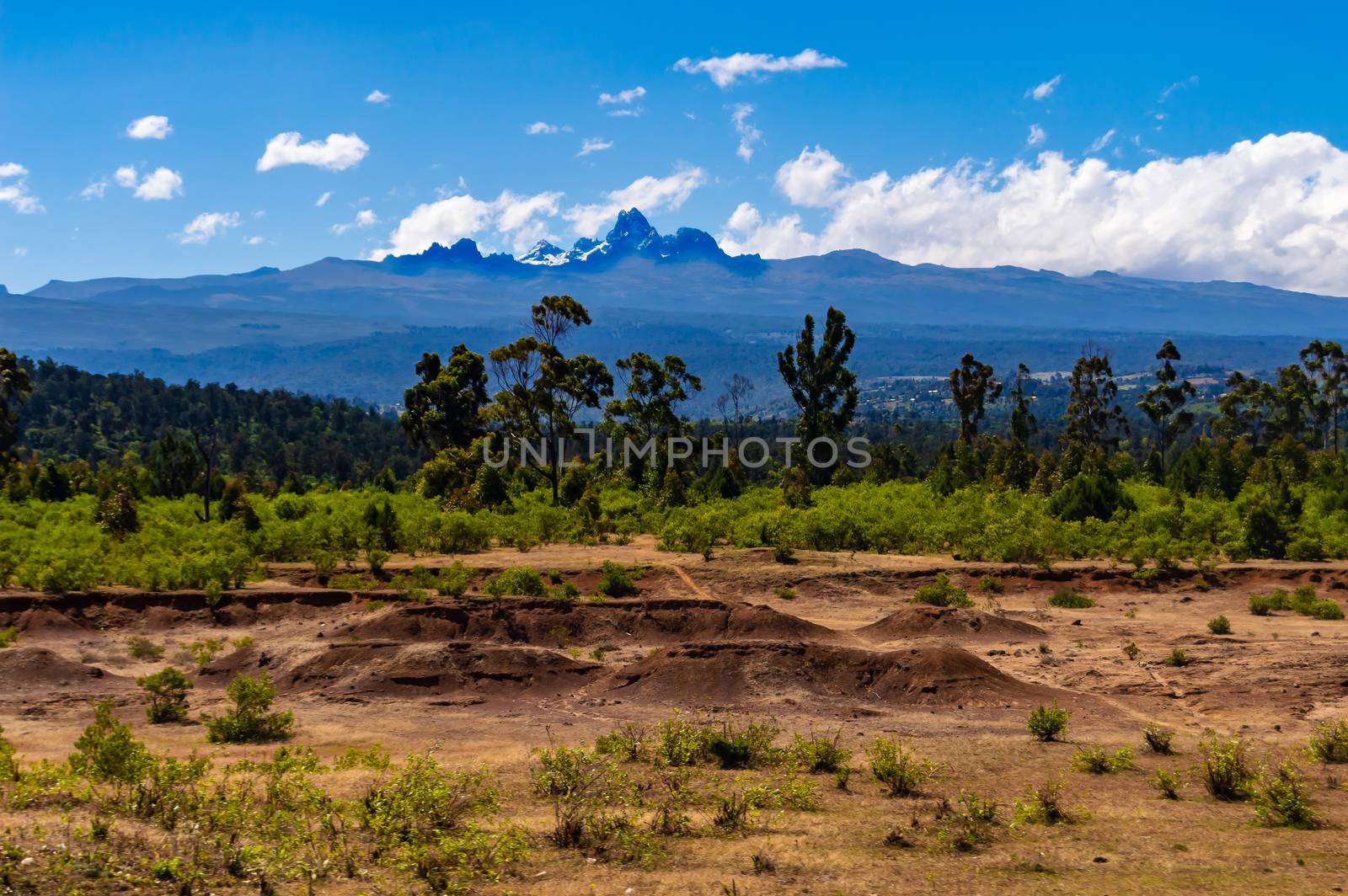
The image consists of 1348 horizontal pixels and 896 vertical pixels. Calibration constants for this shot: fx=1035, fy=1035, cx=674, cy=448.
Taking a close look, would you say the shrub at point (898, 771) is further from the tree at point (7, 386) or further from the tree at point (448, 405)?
the tree at point (7, 386)

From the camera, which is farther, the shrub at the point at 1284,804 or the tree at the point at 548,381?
the tree at the point at 548,381

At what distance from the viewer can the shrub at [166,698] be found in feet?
47.7

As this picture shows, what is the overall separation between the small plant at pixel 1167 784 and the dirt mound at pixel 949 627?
336 inches

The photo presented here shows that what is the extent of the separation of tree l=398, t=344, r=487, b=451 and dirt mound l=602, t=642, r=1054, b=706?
30312mm

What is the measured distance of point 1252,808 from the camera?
10273mm

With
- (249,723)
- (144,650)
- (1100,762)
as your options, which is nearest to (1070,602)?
(1100,762)

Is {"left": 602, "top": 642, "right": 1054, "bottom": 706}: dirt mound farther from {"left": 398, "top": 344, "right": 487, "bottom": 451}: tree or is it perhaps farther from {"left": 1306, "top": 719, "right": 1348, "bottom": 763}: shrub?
{"left": 398, "top": 344, "right": 487, "bottom": 451}: tree

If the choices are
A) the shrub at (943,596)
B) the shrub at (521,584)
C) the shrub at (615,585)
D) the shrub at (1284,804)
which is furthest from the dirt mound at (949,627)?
the shrub at (1284,804)

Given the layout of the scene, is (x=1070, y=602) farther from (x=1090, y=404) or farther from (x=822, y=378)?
(x=1090, y=404)

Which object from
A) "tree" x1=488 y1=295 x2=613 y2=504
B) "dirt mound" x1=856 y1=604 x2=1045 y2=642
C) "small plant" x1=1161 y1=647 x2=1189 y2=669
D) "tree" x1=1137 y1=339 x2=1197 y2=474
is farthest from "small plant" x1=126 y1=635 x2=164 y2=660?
"tree" x1=1137 y1=339 x2=1197 y2=474

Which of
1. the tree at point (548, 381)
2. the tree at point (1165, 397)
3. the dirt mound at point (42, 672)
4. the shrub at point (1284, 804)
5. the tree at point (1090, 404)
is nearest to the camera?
the shrub at point (1284, 804)

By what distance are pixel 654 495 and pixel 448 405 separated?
11892mm

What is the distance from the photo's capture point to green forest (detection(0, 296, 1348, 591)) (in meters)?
27.3

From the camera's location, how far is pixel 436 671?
16.7 metres
